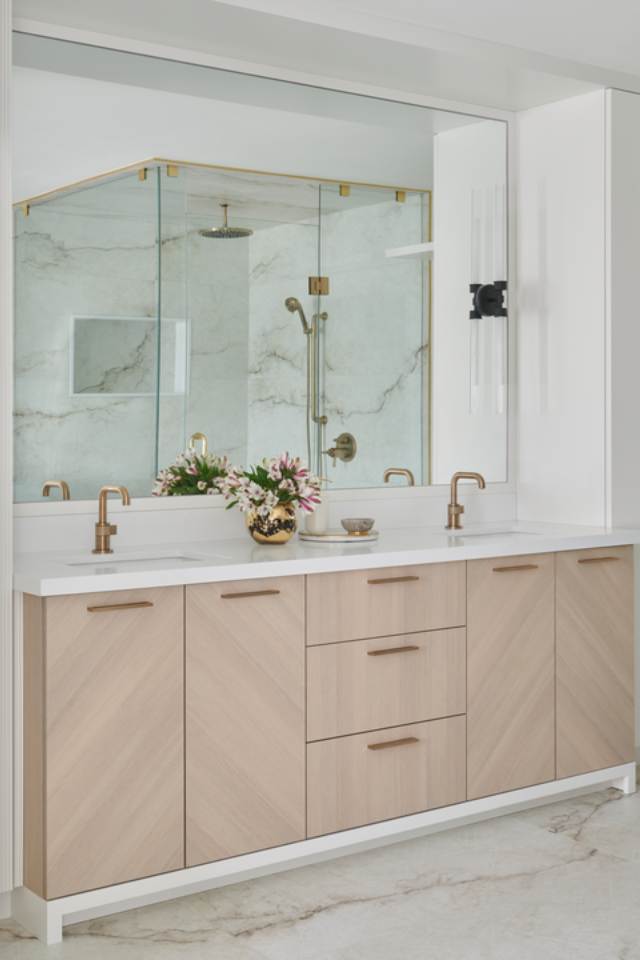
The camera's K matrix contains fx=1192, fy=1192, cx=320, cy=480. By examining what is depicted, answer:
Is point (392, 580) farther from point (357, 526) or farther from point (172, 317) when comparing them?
point (172, 317)

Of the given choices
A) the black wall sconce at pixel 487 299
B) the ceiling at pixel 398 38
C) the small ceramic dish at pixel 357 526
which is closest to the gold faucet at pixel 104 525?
the small ceramic dish at pixel 357 526

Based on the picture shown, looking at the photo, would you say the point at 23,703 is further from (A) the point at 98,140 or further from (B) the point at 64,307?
(A) the point at 98,140

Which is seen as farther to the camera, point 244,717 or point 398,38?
point 398,38

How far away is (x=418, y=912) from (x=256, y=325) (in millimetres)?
1734

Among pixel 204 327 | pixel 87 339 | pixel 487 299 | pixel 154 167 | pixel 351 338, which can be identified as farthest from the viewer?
pixel 487 299

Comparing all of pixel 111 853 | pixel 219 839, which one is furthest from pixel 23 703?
pixel 219 839

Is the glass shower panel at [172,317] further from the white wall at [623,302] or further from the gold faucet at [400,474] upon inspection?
the white wall at [623,302]

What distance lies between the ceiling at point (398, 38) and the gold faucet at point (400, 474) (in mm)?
1239

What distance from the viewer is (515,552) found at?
3.48 m

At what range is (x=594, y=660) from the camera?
3.73m

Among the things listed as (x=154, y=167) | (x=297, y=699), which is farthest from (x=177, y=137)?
(x=297, y=699)

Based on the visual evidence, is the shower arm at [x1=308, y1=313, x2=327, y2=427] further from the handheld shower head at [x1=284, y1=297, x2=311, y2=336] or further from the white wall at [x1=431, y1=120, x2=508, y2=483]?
the white wall at [x1=431, y1=120, x2=508, y2=483]

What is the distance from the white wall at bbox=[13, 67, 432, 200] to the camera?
320 centimetres

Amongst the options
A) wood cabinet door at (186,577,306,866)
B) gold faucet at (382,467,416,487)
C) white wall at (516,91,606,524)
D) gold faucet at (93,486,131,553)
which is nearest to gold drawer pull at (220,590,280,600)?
wood cabinet door at (186,577,306,866)
